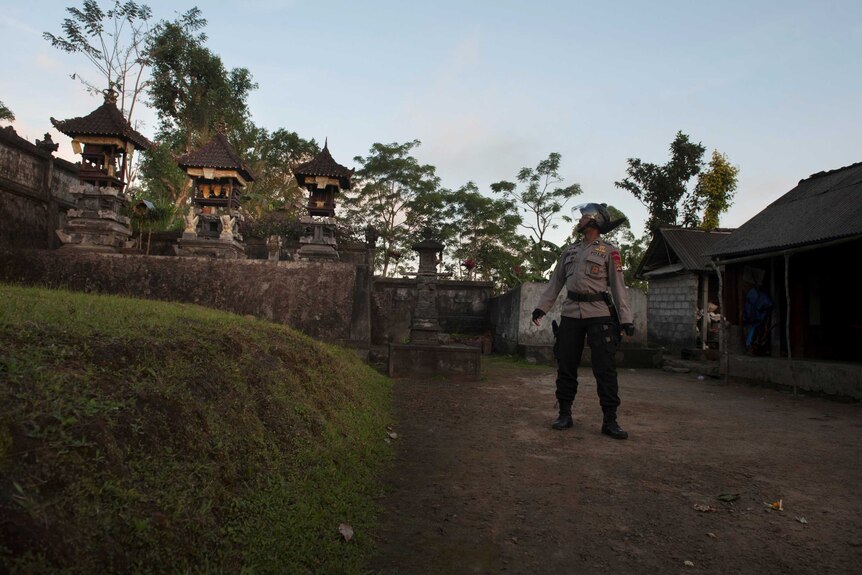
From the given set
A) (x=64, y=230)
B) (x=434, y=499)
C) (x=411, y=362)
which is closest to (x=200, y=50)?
(x=64, y=230)

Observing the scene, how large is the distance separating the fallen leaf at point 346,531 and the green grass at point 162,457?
0.12 feet

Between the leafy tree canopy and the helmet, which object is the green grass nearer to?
the helmet

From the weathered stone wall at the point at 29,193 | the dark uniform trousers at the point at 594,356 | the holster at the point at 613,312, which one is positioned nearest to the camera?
the dark uniform trousers at the point at 594,356

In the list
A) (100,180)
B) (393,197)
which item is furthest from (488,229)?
(100,180)

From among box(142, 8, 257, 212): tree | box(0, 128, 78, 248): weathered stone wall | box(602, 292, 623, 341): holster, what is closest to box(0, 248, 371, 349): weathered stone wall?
box(602, 292, 623, 341): holster

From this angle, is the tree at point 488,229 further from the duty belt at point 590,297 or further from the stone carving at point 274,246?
the duty belt at point 590,297

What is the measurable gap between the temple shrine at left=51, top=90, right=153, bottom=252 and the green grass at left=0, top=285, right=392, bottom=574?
35.0 ft

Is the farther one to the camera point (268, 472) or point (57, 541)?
point (268, 472)

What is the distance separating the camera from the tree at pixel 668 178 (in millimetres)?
21875

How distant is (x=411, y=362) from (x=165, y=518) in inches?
243

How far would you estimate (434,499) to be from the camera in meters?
3.06

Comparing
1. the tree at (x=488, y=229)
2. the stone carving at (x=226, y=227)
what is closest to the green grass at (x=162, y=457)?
the stone carving at (x=226, y=227)

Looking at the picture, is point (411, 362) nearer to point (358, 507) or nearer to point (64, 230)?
point (358, 507)

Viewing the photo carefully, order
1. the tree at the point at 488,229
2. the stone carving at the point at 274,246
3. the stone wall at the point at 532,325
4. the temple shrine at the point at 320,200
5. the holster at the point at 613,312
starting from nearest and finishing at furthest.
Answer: the holster at the point at 613,312 → the stone wall at the point at 532,325 → the temple shrine at the point at 320,200 → the stone carving at the point at 274,246 → the tree at the point at 488,229
